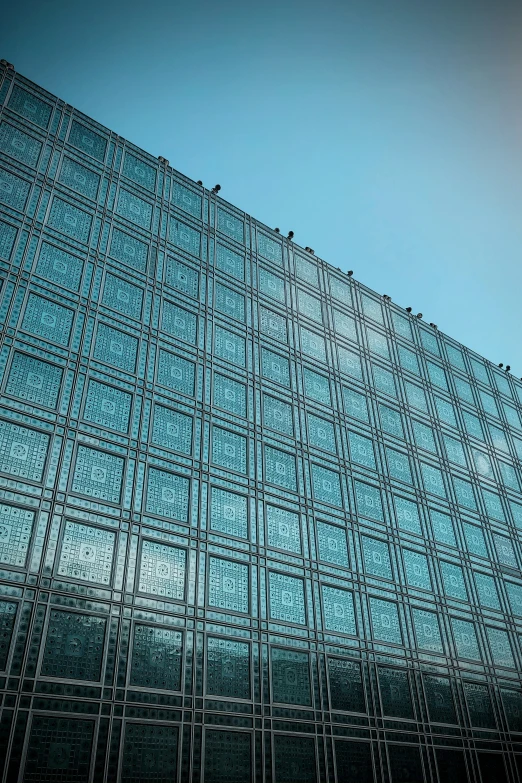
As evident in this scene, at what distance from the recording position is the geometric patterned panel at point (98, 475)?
8.53 metres

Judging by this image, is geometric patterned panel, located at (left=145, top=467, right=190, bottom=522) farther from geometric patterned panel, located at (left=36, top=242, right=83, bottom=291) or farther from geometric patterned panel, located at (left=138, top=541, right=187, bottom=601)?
geometric patterned panel, located at (left=36, top=242, right=83, bottom=291)

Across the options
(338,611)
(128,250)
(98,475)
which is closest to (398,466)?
(338,611)

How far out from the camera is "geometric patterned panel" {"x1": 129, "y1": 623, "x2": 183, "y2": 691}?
7.82 meters

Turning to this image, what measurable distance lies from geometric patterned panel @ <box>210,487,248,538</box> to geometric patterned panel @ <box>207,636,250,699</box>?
150 centimetres

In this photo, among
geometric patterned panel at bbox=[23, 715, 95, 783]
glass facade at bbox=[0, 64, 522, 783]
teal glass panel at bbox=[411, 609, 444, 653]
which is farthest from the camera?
teal glass panel at bbox=[411, 609, 444, 653]

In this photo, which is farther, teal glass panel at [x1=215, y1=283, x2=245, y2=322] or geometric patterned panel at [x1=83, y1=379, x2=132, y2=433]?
teal glass panel at [x1=215, y1=283, x2=245, y2=322]

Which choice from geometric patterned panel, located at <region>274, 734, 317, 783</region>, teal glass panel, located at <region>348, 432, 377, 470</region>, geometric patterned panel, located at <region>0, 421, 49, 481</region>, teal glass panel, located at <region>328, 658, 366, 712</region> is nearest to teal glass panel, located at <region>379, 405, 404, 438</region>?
teal glass panel, located at <region>348, 432, 377, 470</region>

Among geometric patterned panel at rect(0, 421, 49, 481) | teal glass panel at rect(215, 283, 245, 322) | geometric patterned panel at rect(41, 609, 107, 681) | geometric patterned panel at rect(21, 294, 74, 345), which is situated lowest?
geometric patterned panel at rect(41, 609, 107, 681)

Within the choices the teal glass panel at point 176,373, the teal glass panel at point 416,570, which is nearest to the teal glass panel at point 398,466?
the teal glass panel at point 416,570

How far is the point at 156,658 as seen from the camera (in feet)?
26.3

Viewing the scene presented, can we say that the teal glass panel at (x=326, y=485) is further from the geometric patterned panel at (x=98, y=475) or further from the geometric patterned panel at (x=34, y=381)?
the geometric patterned panel at (x=34, y=381)

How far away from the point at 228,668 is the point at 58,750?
2.32 metres

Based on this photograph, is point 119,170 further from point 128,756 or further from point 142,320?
Answer: point 128,756

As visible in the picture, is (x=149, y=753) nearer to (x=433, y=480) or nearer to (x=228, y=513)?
(x=228, y=513)
